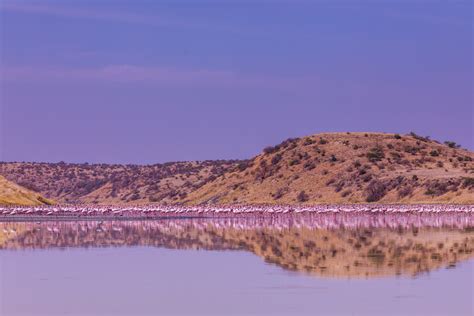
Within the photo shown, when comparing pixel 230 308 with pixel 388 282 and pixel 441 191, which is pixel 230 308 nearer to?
pixel 388 282

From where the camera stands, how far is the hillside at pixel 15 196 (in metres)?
71.0

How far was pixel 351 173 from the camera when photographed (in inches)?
3465

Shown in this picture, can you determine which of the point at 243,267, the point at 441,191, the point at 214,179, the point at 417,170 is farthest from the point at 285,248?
the point at 214,179

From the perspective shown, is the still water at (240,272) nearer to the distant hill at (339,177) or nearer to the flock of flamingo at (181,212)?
the flock of flamingo at (181,212)

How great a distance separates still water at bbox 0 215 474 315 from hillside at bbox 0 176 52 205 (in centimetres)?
3030

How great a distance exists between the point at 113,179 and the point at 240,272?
111m

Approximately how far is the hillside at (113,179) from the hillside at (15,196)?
114 feet

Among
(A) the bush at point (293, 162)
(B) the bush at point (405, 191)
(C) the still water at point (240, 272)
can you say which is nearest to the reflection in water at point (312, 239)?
(C) the still water at point (240, 272)

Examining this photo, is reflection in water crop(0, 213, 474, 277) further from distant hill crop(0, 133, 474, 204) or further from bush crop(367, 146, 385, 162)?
bush crop(367, 146, 385, 162)

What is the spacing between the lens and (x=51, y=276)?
23.9 meters

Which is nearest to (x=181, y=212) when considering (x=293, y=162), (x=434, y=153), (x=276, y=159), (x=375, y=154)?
(x=293, y=162)

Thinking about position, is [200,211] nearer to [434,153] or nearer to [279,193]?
[279,193]

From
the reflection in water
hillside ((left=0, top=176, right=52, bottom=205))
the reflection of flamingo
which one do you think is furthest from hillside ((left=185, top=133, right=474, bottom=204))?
the reflection in water

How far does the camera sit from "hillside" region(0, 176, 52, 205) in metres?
71.0
